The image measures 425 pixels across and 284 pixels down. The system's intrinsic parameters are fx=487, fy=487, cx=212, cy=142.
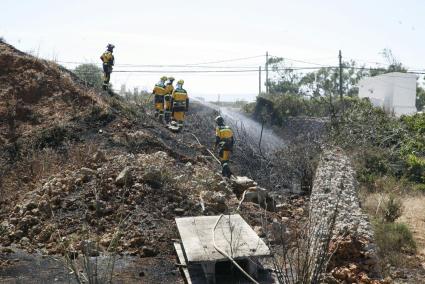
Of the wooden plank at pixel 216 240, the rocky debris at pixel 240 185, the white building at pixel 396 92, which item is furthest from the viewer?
the white building at pixel 396 92

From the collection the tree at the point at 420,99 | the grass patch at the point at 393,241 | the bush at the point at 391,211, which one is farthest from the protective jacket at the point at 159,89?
the tree at the point at 420,99

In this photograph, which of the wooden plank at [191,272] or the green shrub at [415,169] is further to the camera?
the green shrub at [415,169]

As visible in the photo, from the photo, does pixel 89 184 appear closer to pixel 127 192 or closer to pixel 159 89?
pixel 127 192

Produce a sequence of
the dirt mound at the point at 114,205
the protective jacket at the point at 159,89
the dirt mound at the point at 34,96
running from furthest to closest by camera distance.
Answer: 1. the protective jacket at the point at 159,89
2. the dirt mound at the point at 34,96
3. the dirt mound at the point at 114,205

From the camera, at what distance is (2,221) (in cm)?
782

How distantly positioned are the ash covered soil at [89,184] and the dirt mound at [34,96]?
27 mm

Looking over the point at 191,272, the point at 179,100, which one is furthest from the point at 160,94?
the point at 191,272

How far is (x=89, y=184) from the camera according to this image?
844 centimetres

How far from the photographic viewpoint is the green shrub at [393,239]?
765cm

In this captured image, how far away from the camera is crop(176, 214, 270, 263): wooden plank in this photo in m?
5.44

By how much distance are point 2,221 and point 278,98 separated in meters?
18.5

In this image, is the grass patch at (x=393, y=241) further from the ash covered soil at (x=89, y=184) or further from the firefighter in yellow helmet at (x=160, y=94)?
the firefighter in yellow helmet at (x=160, y=94)

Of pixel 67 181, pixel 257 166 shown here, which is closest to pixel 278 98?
pixel 257 166

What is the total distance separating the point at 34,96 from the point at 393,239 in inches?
384
